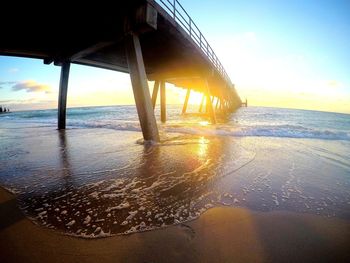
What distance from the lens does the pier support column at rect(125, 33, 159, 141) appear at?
7918mm

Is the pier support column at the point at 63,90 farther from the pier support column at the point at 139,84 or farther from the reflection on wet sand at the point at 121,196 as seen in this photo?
the reflection on wet sand at the point at 121,196

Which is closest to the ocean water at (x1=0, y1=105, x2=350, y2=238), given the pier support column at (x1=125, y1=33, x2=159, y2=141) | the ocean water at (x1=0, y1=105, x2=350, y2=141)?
the pier support column at (x1=125, y1=33, x2=159, y2=141)

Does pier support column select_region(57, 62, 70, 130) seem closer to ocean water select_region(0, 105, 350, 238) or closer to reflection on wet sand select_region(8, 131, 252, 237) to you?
ocean water select_region(0, 105, 350, 238)

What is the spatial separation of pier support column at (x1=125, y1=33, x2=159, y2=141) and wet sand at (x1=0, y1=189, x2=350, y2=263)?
5.80 m

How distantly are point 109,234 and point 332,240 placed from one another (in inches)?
91.8

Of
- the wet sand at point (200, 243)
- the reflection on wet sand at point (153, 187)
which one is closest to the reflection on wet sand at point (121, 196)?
the reflection on wet sand at point (153, 187)

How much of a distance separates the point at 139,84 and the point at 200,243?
666 centimetres

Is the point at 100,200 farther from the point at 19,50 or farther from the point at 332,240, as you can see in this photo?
the point at 19,50

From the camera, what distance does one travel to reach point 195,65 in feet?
50.5

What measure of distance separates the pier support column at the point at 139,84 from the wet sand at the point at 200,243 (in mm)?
5796

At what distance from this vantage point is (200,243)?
6.97 feet

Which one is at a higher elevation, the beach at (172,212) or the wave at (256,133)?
the beach at (172,212)

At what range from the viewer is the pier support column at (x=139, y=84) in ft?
26.0

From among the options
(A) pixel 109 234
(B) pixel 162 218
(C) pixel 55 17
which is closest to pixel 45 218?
(A) pixel 109 234
